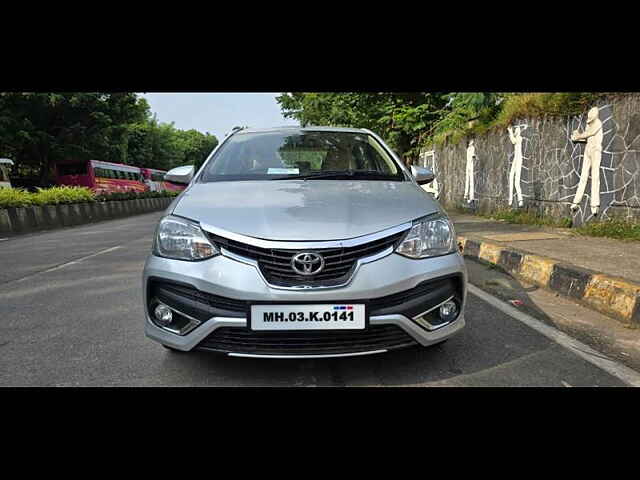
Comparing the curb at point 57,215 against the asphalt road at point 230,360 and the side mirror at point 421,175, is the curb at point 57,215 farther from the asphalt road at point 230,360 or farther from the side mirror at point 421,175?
the side mirror at point 421,175

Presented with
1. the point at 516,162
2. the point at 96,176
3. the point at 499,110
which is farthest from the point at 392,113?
the point at 96,176

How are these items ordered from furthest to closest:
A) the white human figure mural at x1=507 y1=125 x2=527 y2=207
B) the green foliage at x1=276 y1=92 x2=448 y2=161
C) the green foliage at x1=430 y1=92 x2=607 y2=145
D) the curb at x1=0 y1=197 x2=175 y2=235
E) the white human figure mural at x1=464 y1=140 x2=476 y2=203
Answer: the green foliage at x1=276 y1=92 x2=448 y2=161 < the white human figure mural at x1=464 y1=140 x2=476 y2=203 < the curb at x1=0 y1=197 x2=175 y2=235 < the white human figure mural at x1=507 y1=125 x2=527 y2=207 < the green foliage at x1=430 y1=92 x2=607 y2=145

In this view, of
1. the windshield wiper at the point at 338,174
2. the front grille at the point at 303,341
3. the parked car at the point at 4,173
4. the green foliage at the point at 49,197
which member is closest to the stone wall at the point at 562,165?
the windshield wiper at the point at 338,174

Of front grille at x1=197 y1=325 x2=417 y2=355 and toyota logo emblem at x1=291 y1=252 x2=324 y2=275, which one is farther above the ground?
toyota logo emblem at x1=291 y1=252 x2=324 y2=275

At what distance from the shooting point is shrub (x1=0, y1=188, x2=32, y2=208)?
11859mm

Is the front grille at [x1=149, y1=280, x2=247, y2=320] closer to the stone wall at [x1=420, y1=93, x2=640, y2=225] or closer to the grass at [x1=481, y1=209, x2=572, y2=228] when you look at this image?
the stone wall at [x1=420, y1=93, x2=640, y2=225]

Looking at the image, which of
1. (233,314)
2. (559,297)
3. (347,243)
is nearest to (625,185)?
(559,297)

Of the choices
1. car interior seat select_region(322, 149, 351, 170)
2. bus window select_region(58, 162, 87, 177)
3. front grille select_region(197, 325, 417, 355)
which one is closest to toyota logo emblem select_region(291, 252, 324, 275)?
front grille select_region(197, 325, 417, 355)

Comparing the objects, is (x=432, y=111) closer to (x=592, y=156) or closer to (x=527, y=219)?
(x=527, y=219)

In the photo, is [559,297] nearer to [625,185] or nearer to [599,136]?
[625,185]

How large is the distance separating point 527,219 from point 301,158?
7.29 m

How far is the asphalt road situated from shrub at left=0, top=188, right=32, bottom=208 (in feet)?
31.0

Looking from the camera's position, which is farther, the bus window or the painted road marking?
the bus window

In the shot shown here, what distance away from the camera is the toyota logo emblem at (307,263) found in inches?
83.9
